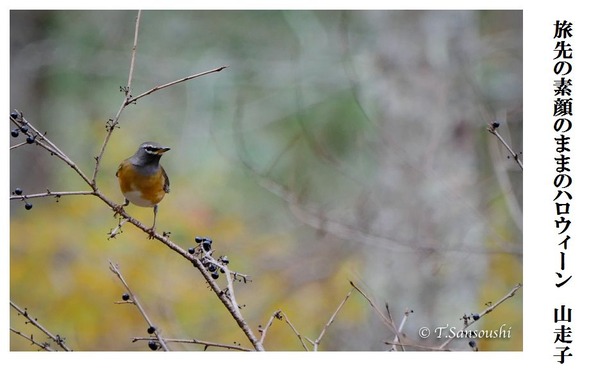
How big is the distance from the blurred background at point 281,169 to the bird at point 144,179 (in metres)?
0.76

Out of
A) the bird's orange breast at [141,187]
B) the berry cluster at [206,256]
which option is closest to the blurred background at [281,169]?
the bird's orange breast at [141,187]

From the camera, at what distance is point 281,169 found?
482cm

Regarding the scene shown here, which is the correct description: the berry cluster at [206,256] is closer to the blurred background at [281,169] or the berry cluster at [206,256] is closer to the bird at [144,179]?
the bird at [144,179]

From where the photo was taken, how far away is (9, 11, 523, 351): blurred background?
3.98m

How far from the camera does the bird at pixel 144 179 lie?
3053 millimetres

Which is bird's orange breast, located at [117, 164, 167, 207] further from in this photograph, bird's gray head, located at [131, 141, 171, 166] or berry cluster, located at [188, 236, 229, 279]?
berry cluster, located at [188, 236, 229, 279]

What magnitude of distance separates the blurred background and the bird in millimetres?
762

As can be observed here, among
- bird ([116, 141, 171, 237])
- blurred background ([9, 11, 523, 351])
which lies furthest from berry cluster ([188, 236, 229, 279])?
blurred background ([9, 11, 523, 351])

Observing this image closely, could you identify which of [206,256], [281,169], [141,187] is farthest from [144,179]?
[281,169]
